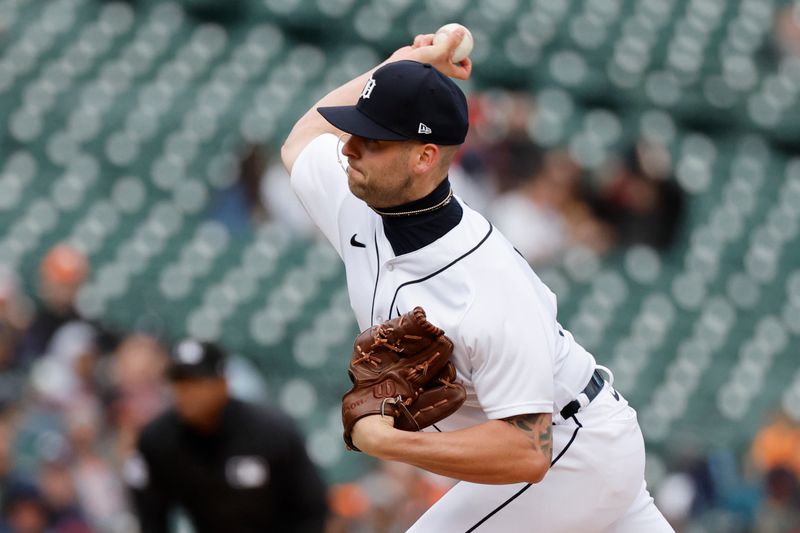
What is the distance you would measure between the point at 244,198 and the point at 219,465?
3.96 meters

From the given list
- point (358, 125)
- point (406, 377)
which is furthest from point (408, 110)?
point (406, 377)

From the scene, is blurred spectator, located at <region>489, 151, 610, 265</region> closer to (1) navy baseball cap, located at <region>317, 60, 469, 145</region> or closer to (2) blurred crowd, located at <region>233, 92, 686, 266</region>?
(2) blurred crowd, located at <region>233, 92, 686, 266</region>

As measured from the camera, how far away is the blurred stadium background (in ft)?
23.9

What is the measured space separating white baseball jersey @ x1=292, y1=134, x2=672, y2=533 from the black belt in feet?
0.05

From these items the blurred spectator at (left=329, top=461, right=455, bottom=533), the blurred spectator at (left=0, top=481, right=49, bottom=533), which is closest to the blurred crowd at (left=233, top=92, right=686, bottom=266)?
the blurred spectator at (left=329, top=461, right=455, bottom=533)

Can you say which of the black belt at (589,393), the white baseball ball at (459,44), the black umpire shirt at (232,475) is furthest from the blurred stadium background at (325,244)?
the white baseball ball at (459,44)

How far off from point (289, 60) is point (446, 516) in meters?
7.02

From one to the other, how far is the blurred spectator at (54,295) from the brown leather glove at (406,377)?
484 centimetres

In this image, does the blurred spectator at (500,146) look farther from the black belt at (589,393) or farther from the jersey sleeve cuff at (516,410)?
the jersey sleeve cuff at (516,410)

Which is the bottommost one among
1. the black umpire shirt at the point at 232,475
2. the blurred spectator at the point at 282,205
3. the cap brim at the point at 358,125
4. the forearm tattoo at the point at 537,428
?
the blurred spectator at the point at 282,205

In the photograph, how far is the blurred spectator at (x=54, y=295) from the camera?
746cm

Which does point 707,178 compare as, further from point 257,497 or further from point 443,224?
point 443,224

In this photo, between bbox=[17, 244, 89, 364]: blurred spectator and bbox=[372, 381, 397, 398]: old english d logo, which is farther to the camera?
bbox=[17, 244, 89, 364]: blurred spectator

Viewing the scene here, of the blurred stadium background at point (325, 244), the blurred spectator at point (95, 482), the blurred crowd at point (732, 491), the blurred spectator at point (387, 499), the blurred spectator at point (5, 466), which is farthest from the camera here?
the blurred stadium background at point (325, 244)
